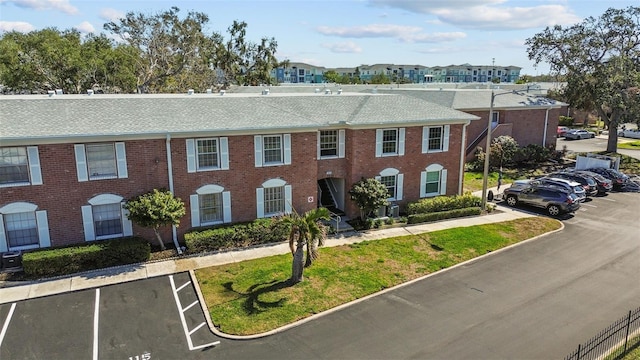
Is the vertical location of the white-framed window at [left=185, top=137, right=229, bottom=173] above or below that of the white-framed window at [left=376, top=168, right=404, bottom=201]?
above

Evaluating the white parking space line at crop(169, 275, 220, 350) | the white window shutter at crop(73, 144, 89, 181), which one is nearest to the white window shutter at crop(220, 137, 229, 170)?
the white window shutter at crop(73, 144, 89, 181)

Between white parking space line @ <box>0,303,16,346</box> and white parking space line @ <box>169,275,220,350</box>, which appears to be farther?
white parking space line @ <box>0,303,16,346</box>

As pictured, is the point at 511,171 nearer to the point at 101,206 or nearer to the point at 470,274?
the point at 470,274

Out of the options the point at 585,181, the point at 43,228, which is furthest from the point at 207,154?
the point at 585,181

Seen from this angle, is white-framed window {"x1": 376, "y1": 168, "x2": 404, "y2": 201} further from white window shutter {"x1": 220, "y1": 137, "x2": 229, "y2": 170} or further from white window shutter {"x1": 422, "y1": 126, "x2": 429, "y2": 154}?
white window shutter {"x1": 220, "y1": 137, "x2": 229, "y2": 170}

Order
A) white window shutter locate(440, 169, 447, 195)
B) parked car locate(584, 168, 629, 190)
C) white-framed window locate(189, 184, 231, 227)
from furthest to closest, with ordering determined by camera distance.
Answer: parked car locate(584, 168, 629, 190) < white window shutter locate(440, 169, 447, 195) < white-framed window locate(189, 184, 231, 227)

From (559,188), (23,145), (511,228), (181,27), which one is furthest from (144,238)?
(181,27)
